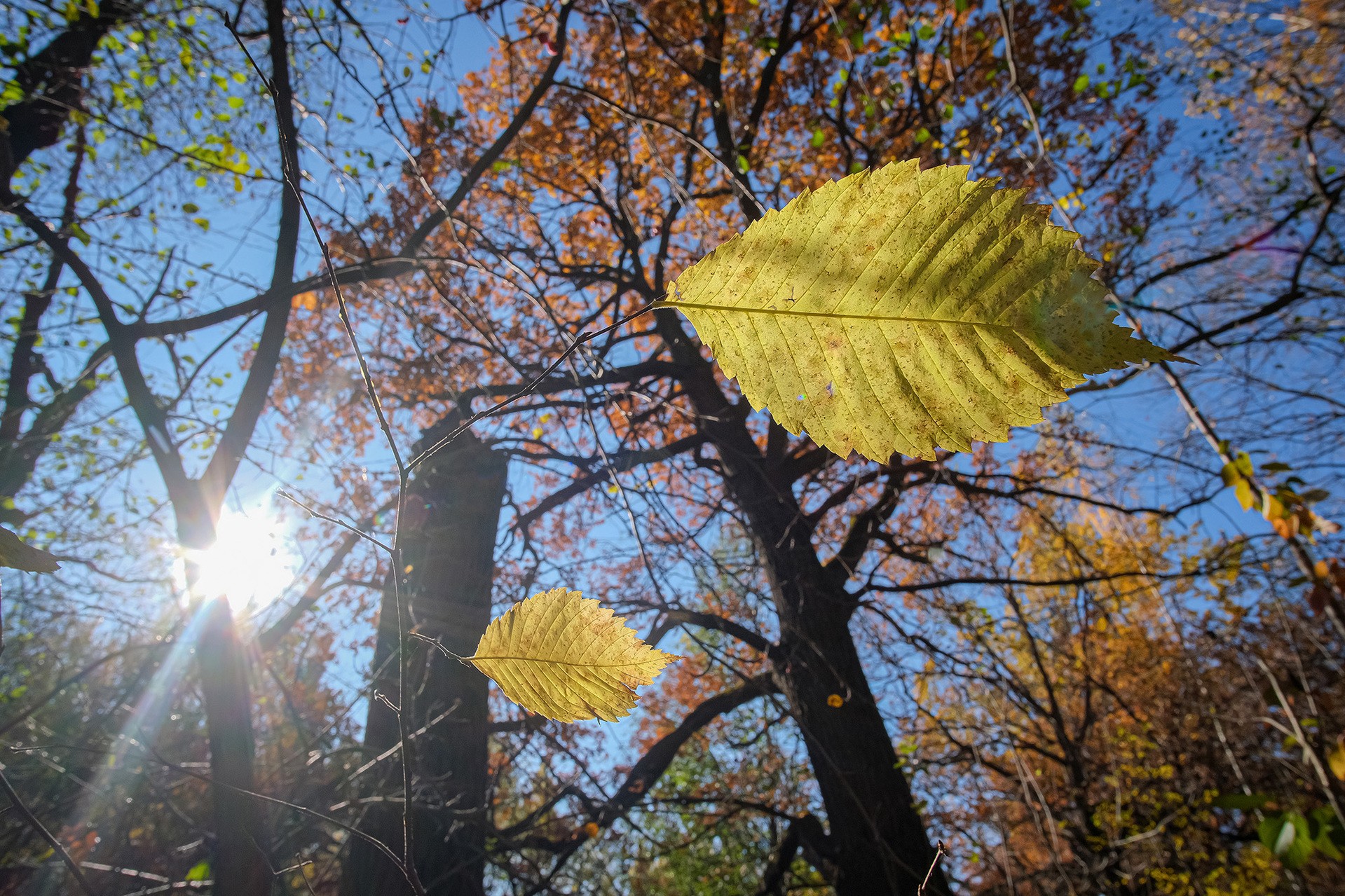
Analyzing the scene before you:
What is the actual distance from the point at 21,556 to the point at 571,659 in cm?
45

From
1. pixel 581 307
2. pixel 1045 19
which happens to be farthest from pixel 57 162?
pixel 1045 19

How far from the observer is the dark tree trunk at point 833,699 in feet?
9.34

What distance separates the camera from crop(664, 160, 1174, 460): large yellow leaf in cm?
37

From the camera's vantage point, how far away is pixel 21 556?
50 centimetres

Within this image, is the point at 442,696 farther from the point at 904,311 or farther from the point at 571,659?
the point at 904,311

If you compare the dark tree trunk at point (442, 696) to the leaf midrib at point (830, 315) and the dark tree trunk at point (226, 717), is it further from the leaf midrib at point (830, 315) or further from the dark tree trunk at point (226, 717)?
the leaf midrib at point (830, 315)

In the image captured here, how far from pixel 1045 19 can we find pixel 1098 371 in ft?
21.6


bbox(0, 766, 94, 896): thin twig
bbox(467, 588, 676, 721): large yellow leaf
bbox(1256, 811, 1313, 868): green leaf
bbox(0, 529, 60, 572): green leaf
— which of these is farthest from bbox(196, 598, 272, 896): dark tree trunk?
bbox(1256, 811, 1313, 868): green leaf

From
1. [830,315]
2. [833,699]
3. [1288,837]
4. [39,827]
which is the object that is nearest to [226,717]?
[39,827]

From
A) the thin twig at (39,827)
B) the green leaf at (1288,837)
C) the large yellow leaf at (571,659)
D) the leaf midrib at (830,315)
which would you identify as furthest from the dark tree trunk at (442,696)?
the green leaf at (1288,837)

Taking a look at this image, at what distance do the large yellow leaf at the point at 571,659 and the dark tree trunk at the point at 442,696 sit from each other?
1.85 m

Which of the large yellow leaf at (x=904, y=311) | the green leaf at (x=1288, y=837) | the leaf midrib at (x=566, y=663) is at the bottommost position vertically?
the green leaf at (x=1288, y=837)

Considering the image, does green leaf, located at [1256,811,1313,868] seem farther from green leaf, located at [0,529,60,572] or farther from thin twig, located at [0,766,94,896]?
green leaf, located at [0,529,60,572]

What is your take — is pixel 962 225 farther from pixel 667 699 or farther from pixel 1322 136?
pixel 667 699
